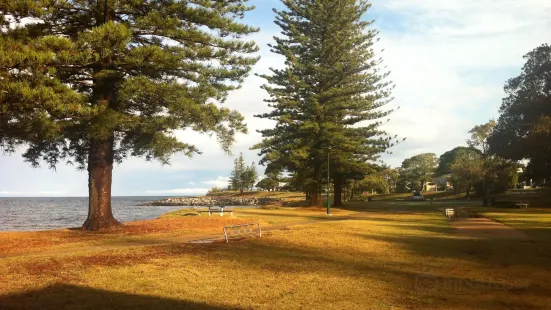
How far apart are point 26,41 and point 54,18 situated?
3004 mm

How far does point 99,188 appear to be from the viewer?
771 inches

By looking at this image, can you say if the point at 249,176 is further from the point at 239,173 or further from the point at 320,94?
the point at 320,94

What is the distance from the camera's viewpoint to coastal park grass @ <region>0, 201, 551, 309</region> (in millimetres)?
7750

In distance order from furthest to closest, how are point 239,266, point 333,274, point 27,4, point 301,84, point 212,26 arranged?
point 301,84, point 212,26, point 27,4, point 239,266, point 333,274

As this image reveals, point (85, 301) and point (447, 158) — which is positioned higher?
point (447, 158)

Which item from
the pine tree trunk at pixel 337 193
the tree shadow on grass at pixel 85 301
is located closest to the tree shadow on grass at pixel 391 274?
the tree shadow on grass at pixel 85 301

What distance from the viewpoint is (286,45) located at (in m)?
43.0

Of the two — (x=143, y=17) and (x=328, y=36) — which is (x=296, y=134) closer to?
(x=328, y=36)

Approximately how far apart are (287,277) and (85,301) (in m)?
4.41

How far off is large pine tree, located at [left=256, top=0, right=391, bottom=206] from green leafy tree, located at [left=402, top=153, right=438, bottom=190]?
5858cm

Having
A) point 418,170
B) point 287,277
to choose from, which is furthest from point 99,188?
point 418,170

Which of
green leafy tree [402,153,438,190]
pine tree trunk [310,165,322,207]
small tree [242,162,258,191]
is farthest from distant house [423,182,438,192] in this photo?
pine tree trunk [310,165,322,207]

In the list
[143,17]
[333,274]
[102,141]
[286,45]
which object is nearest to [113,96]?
[102,141]

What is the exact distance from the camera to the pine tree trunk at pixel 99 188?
19484 millimetres
